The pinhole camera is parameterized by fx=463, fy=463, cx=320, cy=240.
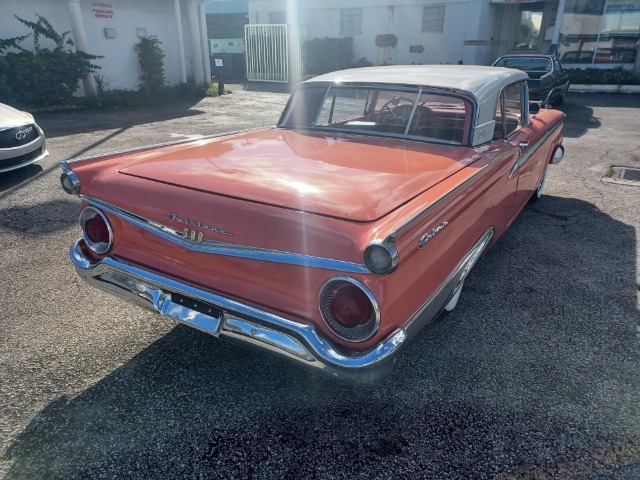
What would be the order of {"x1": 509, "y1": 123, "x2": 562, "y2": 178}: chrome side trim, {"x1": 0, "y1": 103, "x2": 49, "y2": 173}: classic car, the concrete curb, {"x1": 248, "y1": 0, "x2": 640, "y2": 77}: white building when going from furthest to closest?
{"x1": 248, "y1": 0, "x2": 640, "y2": 77}: white building, the concrete curb, {"x1": 0, "y1": 103, "x2": 49, "y2": 173}: classic car, {"x1": 509, "y1": 123, "x2": 562, "y2": 178}: chrome side trim

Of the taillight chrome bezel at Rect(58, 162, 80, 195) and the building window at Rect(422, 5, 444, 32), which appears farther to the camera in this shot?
the building window at Rect(422, 5, 444, 32)

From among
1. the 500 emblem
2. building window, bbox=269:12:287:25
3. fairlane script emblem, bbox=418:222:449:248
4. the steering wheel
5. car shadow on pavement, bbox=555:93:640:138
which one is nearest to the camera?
fairlane script emblem, bbox=418:222:449:248

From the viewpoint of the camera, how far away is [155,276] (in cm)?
231

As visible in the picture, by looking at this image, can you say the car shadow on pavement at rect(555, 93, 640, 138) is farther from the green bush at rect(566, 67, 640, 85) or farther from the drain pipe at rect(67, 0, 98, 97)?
the drain pipe at rect(67, 0, 98, 97)

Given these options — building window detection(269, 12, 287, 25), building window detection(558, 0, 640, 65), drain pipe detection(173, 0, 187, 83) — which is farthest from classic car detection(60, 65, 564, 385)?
building window detection(269, 12, 287, 25)

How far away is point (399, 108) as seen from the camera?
3.49 metres

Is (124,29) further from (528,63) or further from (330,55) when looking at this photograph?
(528,63)

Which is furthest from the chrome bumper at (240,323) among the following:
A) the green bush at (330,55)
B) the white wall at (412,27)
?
the green bush at (330,55)

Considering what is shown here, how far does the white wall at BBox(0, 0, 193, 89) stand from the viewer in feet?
37.3

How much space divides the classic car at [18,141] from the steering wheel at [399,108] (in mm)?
4702

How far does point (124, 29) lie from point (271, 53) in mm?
7267

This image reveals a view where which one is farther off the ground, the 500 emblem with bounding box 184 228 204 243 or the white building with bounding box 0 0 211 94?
the white building with bounding box 0 0 211 94

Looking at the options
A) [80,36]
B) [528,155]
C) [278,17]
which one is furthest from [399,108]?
[278,17]

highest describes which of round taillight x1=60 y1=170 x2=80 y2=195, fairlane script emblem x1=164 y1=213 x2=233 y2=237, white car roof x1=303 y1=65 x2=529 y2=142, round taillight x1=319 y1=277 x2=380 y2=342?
white car roof x1=303 y1=65 x2=529 y2=142
